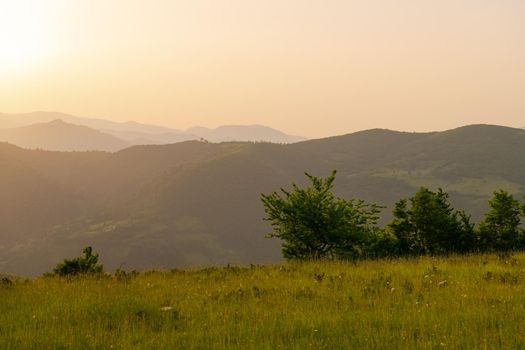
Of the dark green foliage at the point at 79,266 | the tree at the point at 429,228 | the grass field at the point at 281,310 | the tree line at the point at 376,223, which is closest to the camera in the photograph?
the grass field at the point at 281,310

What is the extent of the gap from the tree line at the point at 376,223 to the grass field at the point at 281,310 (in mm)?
5722

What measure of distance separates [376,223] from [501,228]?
568 cm

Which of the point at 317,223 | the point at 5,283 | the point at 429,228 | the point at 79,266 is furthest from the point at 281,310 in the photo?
the point at 429,228

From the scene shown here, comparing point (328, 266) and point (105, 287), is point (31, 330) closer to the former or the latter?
point (105, 287)

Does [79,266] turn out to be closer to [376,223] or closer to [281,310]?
[376,223]

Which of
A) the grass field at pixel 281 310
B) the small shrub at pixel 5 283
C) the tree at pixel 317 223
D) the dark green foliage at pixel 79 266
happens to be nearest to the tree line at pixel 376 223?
the tree at pixel 317 223

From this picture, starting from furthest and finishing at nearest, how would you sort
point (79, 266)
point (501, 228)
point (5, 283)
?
1. point (501, 228)
2. point (79, 266)
3. point (5, 283)

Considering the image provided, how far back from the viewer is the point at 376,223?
2117cm

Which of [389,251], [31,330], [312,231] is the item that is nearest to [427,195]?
[389,251]

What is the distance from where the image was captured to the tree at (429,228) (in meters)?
21.3

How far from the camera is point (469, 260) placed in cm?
1636

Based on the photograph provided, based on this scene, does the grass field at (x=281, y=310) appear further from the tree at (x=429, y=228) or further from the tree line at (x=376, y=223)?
the tree at (x=429, y=228)

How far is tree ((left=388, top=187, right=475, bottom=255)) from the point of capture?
2127 cm

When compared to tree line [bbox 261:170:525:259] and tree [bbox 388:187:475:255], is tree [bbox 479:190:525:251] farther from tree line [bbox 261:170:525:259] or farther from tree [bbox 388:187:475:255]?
tree [bbox 388:187:475:255]
